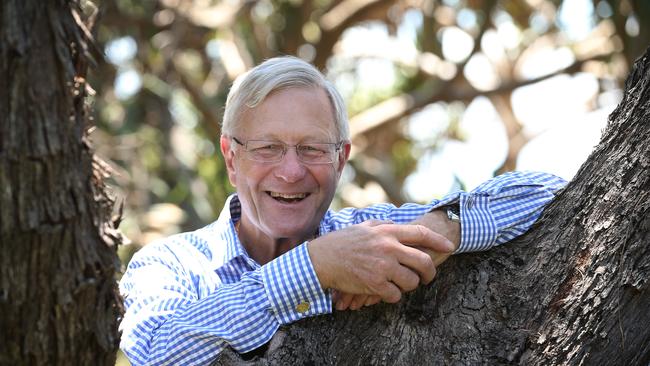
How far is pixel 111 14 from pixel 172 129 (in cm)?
121

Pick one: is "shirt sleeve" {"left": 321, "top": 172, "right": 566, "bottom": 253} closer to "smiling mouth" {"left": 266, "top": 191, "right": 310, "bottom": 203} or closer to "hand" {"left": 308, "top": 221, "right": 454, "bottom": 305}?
"hand" {"left": 308, "top": 221, "right": 454, "bottom": 305}

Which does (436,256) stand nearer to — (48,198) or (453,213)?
(453,213)

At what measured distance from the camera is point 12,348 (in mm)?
1373

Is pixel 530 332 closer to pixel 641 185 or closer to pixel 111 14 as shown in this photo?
pixel 641 185

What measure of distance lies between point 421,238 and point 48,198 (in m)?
0.81

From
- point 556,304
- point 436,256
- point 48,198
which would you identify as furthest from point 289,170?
point 48,198

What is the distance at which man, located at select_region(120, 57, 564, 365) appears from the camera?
1.80 m

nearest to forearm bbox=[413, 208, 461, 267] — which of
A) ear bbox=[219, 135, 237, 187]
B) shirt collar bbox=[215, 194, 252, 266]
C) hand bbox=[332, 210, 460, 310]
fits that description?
hand bbox=[332, 210, 460, 310]

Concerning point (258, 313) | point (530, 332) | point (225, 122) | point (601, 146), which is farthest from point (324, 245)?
point (225, 122)

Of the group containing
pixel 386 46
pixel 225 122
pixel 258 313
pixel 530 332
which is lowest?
pixel 530 332

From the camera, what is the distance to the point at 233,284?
6.32 ft

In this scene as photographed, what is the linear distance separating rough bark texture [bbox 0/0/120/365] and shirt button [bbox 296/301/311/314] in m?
0.45

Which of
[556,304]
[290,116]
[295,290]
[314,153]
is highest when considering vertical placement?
[290,116]

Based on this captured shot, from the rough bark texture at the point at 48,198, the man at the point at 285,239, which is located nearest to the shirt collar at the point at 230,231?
the man at the point at 285,239
